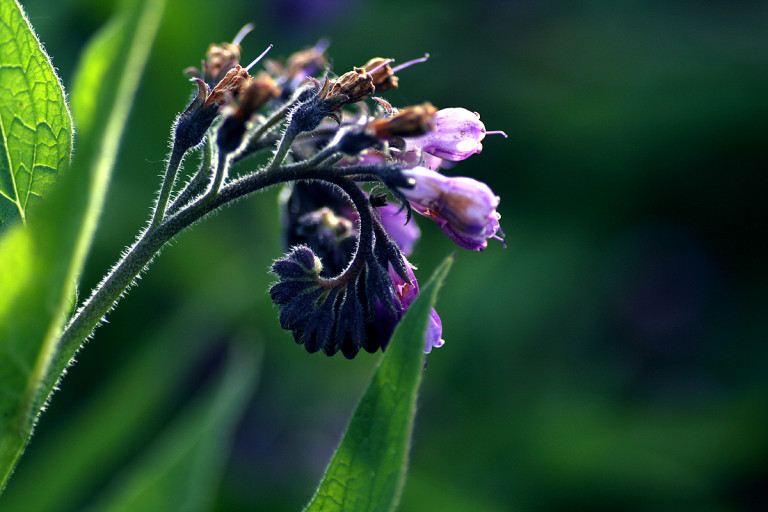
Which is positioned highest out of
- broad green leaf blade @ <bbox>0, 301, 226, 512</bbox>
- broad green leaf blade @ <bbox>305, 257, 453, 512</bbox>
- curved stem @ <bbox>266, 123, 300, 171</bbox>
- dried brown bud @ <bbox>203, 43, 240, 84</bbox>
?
dried brown bud @ <bbox>203, 43, 240, 84</bbox>

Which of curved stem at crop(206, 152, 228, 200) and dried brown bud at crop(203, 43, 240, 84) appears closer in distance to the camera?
curved stem at crop(206, 152, 228, 200)

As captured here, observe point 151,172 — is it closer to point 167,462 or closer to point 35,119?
point 167,462

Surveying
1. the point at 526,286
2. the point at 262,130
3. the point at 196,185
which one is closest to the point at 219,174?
the point at 196,185

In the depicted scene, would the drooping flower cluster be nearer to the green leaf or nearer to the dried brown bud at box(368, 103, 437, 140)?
the dried brown bud at box(368, 103, 437, 140)

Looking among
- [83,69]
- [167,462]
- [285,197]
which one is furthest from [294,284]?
[167,462]

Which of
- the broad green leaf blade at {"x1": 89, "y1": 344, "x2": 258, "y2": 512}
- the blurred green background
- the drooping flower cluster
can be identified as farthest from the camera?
the blurred green background

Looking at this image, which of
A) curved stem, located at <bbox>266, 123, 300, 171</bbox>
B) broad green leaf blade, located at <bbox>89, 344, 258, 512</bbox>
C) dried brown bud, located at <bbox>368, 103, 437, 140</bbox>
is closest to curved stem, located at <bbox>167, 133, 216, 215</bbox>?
curved stem, located at <bbox>266, 123, 300, 171</bbox>

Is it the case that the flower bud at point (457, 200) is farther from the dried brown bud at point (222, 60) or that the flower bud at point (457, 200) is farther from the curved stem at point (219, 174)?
the dried brown bud at point (222, 60)
